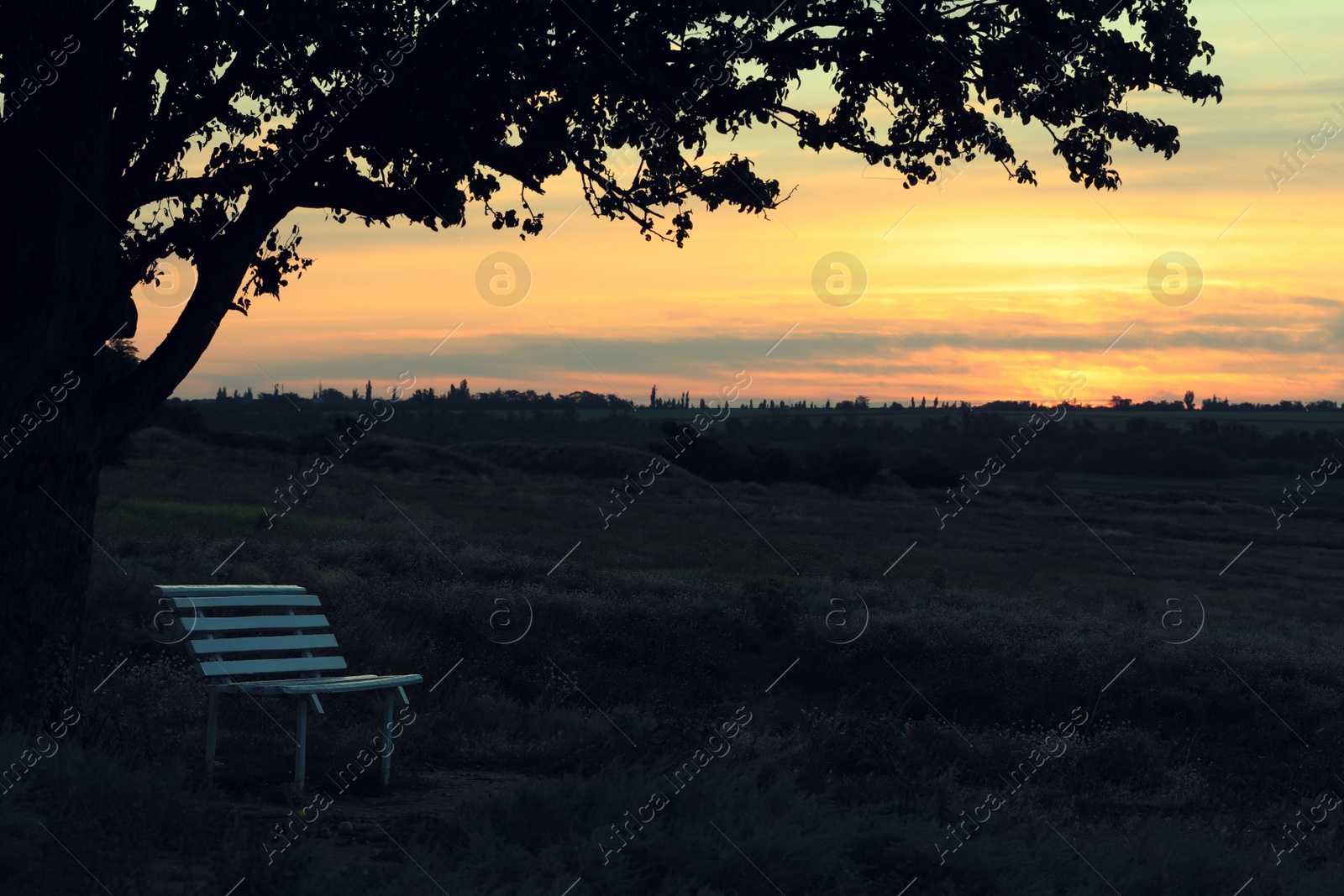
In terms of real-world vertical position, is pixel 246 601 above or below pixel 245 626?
above

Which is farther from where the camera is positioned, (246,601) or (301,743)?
(246,601)

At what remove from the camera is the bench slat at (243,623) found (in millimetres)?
6680

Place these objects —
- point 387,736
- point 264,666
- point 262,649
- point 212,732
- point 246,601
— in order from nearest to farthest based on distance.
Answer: point 212,732, point 262,649, point 387,736, point 264,666, point 246,601

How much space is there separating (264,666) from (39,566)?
1404 mm

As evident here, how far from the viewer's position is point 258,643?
6.93 m

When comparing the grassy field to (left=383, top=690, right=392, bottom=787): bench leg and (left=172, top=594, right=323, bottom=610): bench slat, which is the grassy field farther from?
(left=172, top=594, right=323, bottom=610): bench slat

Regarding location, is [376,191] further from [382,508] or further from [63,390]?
[382,508]

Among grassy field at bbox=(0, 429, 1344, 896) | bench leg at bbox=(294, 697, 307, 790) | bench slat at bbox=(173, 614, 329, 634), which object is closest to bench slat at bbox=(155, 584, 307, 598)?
bench slat at bbox=(173, 614, 329, 634)

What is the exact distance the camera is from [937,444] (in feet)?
328

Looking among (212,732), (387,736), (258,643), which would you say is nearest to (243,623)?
(258,643)

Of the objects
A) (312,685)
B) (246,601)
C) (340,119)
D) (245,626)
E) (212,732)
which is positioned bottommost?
(212,732)

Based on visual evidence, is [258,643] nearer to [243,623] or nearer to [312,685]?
[243,623]

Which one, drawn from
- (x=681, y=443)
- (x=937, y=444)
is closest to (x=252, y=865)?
(x=681, y=443)

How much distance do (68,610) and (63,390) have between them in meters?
1.32
